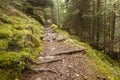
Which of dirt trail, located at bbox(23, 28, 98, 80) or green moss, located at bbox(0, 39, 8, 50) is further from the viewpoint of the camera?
green moss, located at bbox(0, 39, 8, 50)

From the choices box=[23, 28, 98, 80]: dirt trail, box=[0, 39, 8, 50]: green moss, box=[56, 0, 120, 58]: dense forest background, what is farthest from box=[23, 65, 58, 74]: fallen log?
box=[56, 0, 120, 58]: dense forest background

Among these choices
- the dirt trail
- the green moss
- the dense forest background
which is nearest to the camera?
the dirt trail

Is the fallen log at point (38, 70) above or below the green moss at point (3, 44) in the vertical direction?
below

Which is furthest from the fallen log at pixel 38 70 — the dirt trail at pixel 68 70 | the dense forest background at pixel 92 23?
the dense forest background at pixel 92 23

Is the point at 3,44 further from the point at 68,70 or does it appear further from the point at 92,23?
the point at 92,23

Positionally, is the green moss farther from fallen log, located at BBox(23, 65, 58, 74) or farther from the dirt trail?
the dirt trail

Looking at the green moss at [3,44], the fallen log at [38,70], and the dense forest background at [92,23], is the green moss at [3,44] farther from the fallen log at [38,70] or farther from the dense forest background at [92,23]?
the dense forest background at [92,23]

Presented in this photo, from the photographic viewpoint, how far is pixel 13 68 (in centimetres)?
553

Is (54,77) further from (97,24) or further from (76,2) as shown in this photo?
(76,2)

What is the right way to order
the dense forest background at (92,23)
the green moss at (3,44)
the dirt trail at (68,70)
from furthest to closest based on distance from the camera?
the dense forest background at (92,23) → the green moss at (3,44) → the dirt trail at (68,70)

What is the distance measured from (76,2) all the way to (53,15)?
2201 centimetres

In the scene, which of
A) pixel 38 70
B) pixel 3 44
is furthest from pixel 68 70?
pixel 3 44

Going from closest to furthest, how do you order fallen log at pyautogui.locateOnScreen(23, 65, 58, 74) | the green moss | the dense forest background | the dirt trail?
the dirt trail → fallen log at pyautogui.locateOnScreen(23, 65, 58, 74) → the green moss → the dense forest background

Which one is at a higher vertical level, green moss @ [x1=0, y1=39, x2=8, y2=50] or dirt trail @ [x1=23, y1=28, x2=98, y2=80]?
green moss @ [x1=0, y1=39, x2=8, y2=50]
